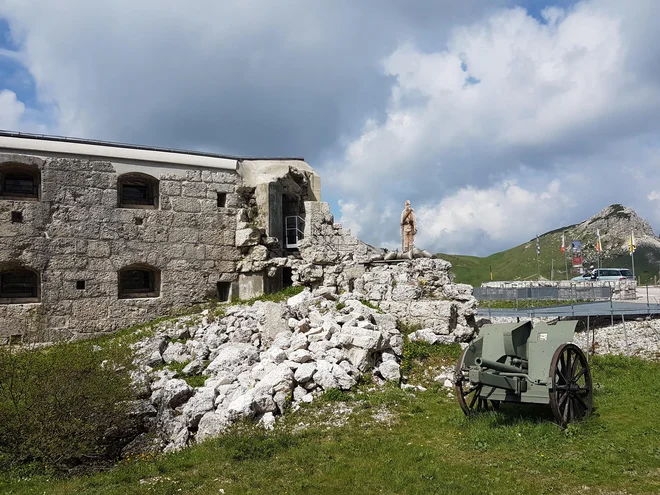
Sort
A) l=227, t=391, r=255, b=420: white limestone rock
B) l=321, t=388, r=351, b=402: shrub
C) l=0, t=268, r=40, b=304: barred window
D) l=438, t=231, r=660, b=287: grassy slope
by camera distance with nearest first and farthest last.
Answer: l=227, t=391, r=255, b=420: white limestone rock < l=321, t=388, r=351, b=402: shrub < l=0, t=268, r=40, b=304: barred window < l=438, t=231, r=660, b=287: grassy slope

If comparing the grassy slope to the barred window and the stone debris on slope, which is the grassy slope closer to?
the stone debris on slope

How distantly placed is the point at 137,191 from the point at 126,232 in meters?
1.50

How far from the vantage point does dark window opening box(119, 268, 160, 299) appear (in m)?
15.2

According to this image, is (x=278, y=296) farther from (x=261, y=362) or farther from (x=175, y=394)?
(x=175, y=394)

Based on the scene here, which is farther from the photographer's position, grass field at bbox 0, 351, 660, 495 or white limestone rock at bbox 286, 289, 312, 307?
white limestone rock at bbox 286, 289, 312, 307

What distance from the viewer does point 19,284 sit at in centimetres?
1394

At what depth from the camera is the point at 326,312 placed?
471 inches

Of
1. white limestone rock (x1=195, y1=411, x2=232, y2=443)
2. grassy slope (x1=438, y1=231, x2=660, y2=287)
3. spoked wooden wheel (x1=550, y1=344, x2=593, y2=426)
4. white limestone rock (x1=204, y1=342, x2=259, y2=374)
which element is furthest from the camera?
grassy slope (x1=438, y1=231, x2=660, y2=287)

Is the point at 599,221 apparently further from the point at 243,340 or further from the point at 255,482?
the point at 255,482

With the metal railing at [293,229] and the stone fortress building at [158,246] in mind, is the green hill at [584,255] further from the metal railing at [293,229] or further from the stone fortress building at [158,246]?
the stone fortress building at [158,246]

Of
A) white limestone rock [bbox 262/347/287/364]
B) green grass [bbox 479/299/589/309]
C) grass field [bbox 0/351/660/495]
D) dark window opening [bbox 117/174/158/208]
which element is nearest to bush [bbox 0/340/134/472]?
grass field [bbox 0/351/660/495]

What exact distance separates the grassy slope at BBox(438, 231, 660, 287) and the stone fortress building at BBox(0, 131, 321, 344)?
111 feet

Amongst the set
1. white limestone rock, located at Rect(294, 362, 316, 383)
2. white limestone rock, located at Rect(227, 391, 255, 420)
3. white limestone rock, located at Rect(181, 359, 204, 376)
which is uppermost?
white limestone rock, located at Rect(294, 362, 316, 383)

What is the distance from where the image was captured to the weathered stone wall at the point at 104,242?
1377 cm
